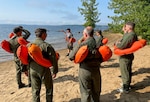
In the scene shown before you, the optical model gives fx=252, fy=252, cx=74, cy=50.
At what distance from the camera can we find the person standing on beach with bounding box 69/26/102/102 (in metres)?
6.21

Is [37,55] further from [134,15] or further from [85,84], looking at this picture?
[134,15]

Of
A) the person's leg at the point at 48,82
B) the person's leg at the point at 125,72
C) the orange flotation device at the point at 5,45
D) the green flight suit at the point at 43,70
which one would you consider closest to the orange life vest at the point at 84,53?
the green flight suit at the point at 43,70

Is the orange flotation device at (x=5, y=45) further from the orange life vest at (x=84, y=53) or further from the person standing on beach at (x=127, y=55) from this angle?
the person standing on beach at (x=127, y=55)

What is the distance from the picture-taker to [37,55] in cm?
646

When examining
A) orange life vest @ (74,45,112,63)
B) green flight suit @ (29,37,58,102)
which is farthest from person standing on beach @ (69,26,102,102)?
green flight suit @ (29,37,58,102)

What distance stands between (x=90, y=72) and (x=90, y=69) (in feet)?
0.25

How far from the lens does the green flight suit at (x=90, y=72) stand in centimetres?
622

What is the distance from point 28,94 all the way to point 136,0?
11046 mm

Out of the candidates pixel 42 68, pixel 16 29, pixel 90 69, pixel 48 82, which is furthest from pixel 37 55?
pixel 16 29

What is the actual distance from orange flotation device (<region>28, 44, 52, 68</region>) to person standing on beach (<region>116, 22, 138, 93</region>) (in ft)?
8.41

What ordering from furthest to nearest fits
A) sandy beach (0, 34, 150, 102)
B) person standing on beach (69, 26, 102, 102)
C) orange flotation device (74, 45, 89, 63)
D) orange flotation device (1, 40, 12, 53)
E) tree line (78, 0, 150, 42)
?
tree line (78, 0, 150, 42)
orange flotation device (1, 40, 12, 53)
sandy beach (0, 34, 150, 102)
person standing on beach (69, 26, 102, 102)
orange flotation device (74, 45, 89, 63)

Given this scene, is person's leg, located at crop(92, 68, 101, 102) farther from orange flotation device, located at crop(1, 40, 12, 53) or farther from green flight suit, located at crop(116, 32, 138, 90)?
orange flotation device, located at crop(1, 40, 12, 53)

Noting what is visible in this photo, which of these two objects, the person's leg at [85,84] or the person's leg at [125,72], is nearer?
the person's leg at [85,84]

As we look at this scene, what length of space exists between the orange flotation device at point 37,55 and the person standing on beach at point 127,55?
2.56 metres
